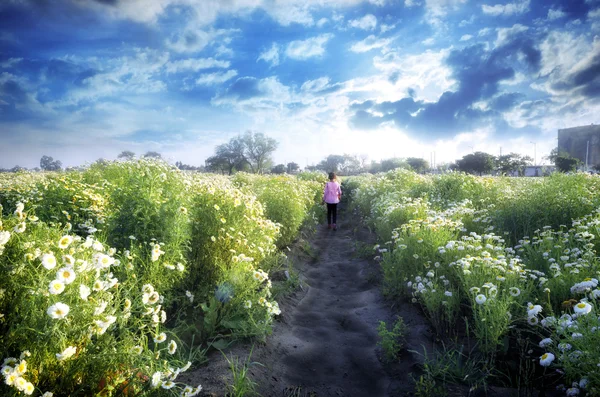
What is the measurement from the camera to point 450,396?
10.1 feet

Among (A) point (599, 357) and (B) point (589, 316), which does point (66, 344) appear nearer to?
(A) point (599, 357)

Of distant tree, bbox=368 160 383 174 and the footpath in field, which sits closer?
the footpath in field

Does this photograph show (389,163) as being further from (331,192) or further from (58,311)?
A: (58,311)

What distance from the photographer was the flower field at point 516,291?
9.20 feet

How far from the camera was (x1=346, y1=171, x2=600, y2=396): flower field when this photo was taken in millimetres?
2805

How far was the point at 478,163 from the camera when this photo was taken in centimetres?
6519

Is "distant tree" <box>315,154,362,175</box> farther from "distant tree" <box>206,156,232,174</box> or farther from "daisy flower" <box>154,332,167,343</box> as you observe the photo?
"daisy flower" <box>154,332,167,343</box>

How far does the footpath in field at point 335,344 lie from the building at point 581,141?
128m

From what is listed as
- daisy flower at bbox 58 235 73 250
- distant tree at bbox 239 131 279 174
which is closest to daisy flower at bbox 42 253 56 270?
daisy flower at bbox 58 235 73 250

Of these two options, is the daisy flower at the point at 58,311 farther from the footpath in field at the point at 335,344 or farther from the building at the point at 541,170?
the building at the point at 541,170

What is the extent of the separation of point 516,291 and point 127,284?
160 inches

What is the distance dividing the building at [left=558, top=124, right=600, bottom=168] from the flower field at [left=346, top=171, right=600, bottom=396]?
125682mm

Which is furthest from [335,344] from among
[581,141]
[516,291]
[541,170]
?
[581,141]

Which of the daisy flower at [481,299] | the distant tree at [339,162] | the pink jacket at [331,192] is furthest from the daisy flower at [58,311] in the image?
the distant tree at [339,162]
